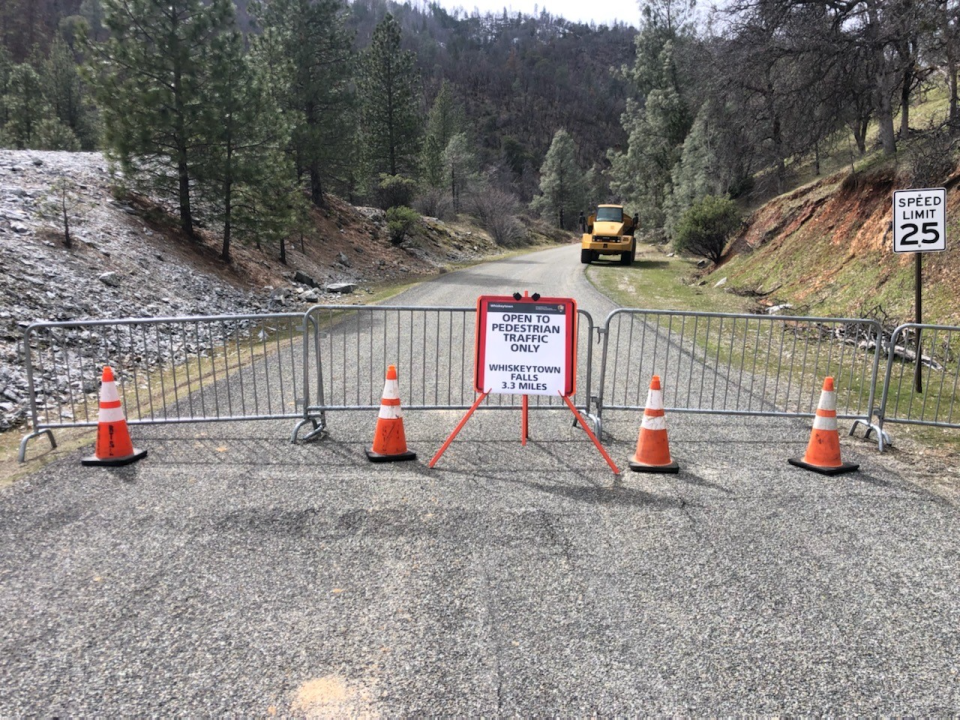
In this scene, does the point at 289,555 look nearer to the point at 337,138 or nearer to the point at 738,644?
the point at 738,644

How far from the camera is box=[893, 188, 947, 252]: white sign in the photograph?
665 centimetres

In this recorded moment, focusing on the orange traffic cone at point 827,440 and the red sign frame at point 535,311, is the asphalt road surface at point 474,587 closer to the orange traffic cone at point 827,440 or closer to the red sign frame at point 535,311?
the orange traffic cone at point 827,440

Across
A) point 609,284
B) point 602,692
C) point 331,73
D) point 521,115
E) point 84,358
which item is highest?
point 521,115

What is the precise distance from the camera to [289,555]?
3873 millimetres

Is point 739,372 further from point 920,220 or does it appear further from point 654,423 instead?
point 654,423

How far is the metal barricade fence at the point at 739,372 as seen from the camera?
6.53 meters

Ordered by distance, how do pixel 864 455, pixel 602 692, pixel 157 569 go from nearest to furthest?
pixel 602 692 → pixel 157 569 → pixel 864 455

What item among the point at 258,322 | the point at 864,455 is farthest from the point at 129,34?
the point at 864,455

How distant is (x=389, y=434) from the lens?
5523 mm

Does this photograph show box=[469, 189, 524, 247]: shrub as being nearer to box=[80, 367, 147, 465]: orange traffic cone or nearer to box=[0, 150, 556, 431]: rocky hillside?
box=[0, 150, 556, 431]: rocky hillside

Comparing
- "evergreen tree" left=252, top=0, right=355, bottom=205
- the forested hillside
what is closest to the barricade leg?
the forested hillside

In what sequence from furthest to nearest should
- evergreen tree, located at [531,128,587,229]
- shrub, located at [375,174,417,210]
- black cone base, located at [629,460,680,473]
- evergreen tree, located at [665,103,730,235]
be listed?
evergreen tree, located at [531,128,587,229] → shrub, located at [375,174,417,210] → evergreen tree, located at [665,103,730,235] → black cone base, located at [629,460,680,473]

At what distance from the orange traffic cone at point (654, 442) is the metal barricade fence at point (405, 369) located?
3.16ft

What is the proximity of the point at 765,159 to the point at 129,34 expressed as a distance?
81.6 ft
